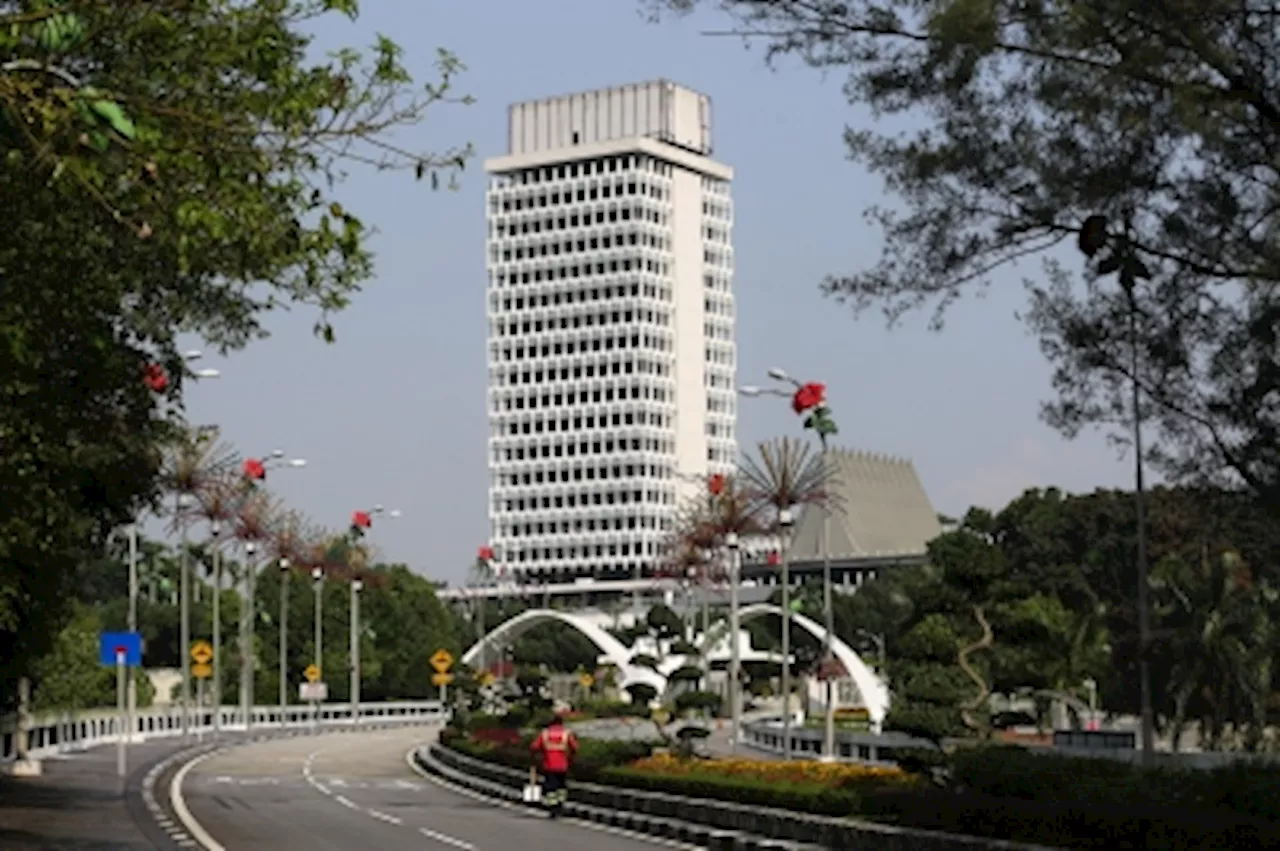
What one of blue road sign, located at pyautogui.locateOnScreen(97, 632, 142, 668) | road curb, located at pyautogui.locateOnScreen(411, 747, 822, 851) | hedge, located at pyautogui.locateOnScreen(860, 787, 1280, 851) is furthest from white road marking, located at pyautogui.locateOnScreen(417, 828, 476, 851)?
blue road sign, located at pyautogui.locateOnScreen(97, 632, 142, 668)

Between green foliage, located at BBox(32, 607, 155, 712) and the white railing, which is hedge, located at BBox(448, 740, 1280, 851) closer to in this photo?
the white railing

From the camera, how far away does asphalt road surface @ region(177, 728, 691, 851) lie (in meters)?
34.1

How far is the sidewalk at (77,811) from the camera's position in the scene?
108 ft

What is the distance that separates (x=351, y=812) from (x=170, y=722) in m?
55.7

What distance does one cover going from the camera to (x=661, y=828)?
1435 inches

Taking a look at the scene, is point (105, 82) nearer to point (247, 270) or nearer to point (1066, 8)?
point (247, 270)

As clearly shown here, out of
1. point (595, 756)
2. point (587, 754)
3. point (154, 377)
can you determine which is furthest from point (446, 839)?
point (587, 754)

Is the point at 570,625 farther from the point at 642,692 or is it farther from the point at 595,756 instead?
the point at 595,756

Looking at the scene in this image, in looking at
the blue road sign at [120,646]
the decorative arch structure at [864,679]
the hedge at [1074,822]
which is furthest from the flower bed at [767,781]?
the decorative arch structure at [864,679]

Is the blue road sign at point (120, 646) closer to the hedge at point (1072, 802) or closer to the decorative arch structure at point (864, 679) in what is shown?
the hedge at point (1072, 802)

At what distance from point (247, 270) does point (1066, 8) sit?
8035 millimetres

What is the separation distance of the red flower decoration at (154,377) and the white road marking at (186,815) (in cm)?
619

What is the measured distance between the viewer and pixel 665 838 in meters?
36.1

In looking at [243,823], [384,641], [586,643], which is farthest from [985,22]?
[586,643]
